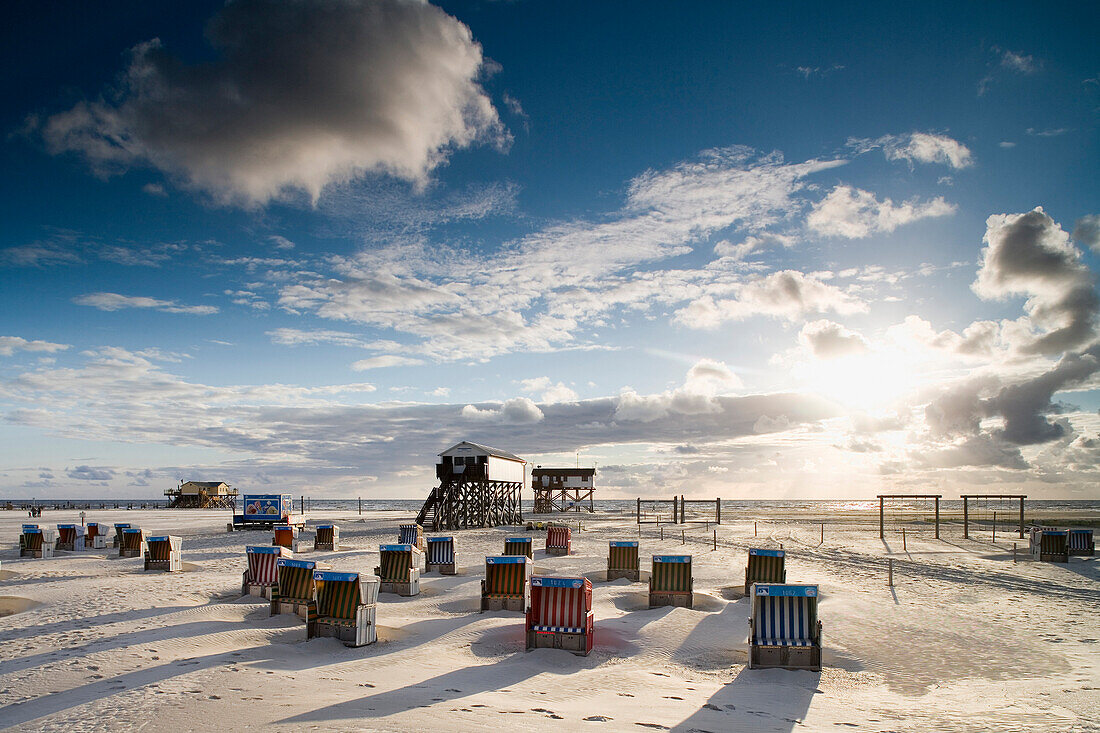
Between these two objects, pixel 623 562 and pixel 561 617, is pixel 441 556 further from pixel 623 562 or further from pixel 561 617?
pixel 561 617

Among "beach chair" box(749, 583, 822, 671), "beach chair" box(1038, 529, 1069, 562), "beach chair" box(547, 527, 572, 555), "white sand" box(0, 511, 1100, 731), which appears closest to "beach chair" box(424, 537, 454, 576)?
"white sand" box(0, 511, 1100, 731)

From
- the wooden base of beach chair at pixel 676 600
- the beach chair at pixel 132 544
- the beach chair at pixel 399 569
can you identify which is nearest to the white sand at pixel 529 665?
the wooden base of beach chair at pixel 676 600

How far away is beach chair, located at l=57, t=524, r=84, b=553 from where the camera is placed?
3070cm

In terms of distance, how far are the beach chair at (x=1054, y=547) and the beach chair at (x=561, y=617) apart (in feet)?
83.4

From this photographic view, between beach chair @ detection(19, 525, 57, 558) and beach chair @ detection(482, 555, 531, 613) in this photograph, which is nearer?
beach chair @ detection(482, 555, 531, 613)

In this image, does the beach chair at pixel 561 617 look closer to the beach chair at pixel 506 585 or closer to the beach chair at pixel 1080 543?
the beach chair at pixel 506 585

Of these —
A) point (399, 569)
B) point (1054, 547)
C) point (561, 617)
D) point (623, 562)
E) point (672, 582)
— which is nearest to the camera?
point (561, 617)

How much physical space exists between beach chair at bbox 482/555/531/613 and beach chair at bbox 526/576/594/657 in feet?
11.5

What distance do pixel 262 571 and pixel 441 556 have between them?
677cm

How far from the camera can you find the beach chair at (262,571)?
1659 cm

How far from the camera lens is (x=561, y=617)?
11.7 meters

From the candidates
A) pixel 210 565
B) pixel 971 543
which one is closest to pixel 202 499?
pixel 210 565

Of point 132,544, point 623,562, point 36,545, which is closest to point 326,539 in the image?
point 132,544

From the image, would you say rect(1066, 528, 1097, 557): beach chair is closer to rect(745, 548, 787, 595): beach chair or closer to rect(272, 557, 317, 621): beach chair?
rect(745, 548, 787, 595): beach chair
